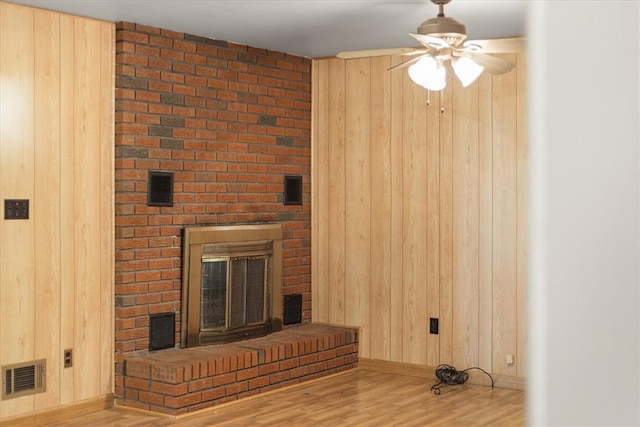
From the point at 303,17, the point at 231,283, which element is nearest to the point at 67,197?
the point at 231,283

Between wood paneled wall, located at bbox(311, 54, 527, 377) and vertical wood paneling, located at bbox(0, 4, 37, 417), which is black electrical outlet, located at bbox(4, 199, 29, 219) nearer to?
vertical wood paneling, located at bbox(0, 4, 37, 417)

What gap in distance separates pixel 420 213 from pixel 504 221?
2.23ft

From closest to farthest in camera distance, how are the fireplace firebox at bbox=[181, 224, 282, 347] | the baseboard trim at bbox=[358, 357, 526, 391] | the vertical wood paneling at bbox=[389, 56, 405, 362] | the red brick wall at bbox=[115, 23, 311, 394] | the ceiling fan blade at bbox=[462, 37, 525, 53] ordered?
the ceiling fan blade at bbox=[462, 37, 525, 53], the red brick wall at bbox=[115, 23, 311, 394], the fireplace firebox at bbox=[181, 224, 282, 347], the baseboard trim at bbox=[358, 357, 526, 391], the vertical wood paneling at bbox=[389, 56, 405, 362]

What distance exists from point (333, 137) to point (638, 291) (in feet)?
21.3

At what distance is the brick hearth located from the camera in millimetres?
5023

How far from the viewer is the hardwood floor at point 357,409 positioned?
4.89 meters

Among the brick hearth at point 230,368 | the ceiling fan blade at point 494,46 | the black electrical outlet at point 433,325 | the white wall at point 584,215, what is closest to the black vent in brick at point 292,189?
the brick hearth at point 230,368

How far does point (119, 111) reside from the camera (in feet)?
17.2

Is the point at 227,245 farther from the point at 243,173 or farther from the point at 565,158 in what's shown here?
the point at 565,158

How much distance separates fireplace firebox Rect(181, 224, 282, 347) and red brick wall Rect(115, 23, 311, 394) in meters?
0.09

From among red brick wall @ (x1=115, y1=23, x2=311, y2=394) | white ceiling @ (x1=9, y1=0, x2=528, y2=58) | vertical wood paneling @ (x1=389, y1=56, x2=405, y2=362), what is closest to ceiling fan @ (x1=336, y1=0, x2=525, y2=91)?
white ceiling @ (x1=9, y1=0, x2=528, y2=58)

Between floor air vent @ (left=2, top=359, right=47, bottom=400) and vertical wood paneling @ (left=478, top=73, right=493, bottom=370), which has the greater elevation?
vertical wood paneling @ (left=478, top=73, right=493, bottom=370)

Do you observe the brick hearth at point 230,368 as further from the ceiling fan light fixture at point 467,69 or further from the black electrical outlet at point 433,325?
the ceiling fan light fixture at point 467,69

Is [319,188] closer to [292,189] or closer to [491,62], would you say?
[292,189]
